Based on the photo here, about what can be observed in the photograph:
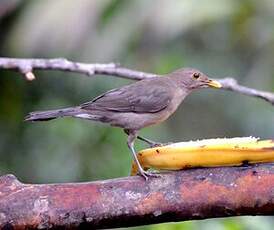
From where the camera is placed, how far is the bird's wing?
12.7ft

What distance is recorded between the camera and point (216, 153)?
9.02ft

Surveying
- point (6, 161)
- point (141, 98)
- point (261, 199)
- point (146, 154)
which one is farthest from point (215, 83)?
point (6, 161)

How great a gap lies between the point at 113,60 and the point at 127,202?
10.7 ft

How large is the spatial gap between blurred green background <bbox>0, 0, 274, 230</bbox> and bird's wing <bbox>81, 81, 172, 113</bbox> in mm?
1110

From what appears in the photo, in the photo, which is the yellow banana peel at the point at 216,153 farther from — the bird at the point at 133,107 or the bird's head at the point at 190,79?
the bird's head at the point at 190,79

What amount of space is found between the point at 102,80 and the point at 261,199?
11.3 ft

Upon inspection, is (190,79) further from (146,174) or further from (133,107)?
(146,174)

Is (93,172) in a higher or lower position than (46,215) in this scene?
higher

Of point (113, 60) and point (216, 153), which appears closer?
point (216, 153)

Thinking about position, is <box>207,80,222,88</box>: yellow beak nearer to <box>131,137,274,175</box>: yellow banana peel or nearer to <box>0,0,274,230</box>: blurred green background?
<box>0,0,274,230</box>: blurred green background

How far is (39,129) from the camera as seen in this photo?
233 inches

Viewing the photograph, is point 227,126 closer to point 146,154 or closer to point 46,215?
point 146,154

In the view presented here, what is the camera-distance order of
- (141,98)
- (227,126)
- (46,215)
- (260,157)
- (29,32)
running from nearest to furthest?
(46,215) → (260,157) → (141,98) → (29,32) → (227,126)

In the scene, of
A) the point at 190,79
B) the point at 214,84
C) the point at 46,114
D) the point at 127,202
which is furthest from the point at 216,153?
the point at 190,79
